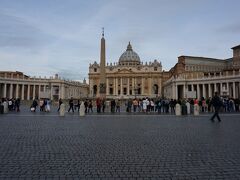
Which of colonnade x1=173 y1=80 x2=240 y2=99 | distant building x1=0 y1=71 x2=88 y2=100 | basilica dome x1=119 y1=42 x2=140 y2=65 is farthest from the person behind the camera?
basilica dome x1=119 y1=42 x2=140 y2=65

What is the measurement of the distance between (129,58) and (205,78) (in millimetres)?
54234

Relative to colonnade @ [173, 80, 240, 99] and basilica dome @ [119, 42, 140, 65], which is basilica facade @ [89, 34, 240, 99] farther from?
colonnade @ [173, 80, 240, 99]

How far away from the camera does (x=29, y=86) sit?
3211 inches

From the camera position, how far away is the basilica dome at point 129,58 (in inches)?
4710

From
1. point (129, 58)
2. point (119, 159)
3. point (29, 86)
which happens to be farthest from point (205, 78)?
point (119, 159)

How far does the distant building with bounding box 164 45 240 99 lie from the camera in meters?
63.6

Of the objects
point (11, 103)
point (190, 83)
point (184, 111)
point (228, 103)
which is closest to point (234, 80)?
point (190, 83)

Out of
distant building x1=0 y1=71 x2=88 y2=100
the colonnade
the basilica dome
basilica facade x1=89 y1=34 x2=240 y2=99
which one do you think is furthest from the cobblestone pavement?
the basilica dome

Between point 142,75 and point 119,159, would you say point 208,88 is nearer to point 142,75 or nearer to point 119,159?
point 142,75

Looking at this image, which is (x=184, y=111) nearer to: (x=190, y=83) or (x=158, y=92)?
(x=190, y=83)

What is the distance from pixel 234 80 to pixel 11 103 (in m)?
49.3

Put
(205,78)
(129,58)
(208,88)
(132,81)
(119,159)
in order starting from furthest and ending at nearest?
(129,58) < (132,81) < (208,88) < (205,78) < (119,159)

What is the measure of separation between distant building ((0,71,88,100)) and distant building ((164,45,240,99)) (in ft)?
116

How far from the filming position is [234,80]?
202 feet
